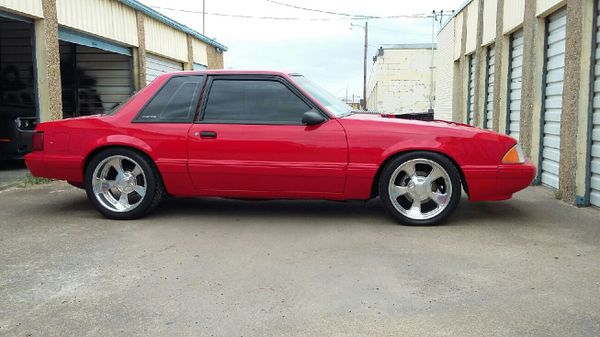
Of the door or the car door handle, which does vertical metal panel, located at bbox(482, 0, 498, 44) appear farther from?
the car door handle

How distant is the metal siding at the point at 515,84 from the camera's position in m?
9.00

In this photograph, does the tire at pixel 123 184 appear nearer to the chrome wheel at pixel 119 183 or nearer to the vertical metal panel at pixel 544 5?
the chrome wheel at pixel 119 183

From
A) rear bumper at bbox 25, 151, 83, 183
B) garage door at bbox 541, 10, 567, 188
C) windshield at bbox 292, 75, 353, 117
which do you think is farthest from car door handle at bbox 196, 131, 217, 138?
garage door at bbox 541, 10, 567, 188

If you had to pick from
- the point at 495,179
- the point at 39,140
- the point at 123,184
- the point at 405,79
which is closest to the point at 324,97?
the point at 495,179

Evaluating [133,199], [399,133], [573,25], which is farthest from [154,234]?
[573,25]

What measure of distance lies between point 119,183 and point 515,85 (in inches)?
272

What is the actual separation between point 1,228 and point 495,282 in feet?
14.6

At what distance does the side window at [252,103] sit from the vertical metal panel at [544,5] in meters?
4.05

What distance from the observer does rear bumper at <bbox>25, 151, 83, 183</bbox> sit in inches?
214

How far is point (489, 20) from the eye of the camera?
428 inches

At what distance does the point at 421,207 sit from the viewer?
5.26 m

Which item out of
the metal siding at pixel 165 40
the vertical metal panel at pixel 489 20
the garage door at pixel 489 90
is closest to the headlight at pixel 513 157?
the vertical metal panel at pixel 489 20

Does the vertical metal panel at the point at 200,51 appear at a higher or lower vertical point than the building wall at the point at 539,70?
higher

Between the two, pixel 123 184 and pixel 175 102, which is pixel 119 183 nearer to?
pixel 123 184
